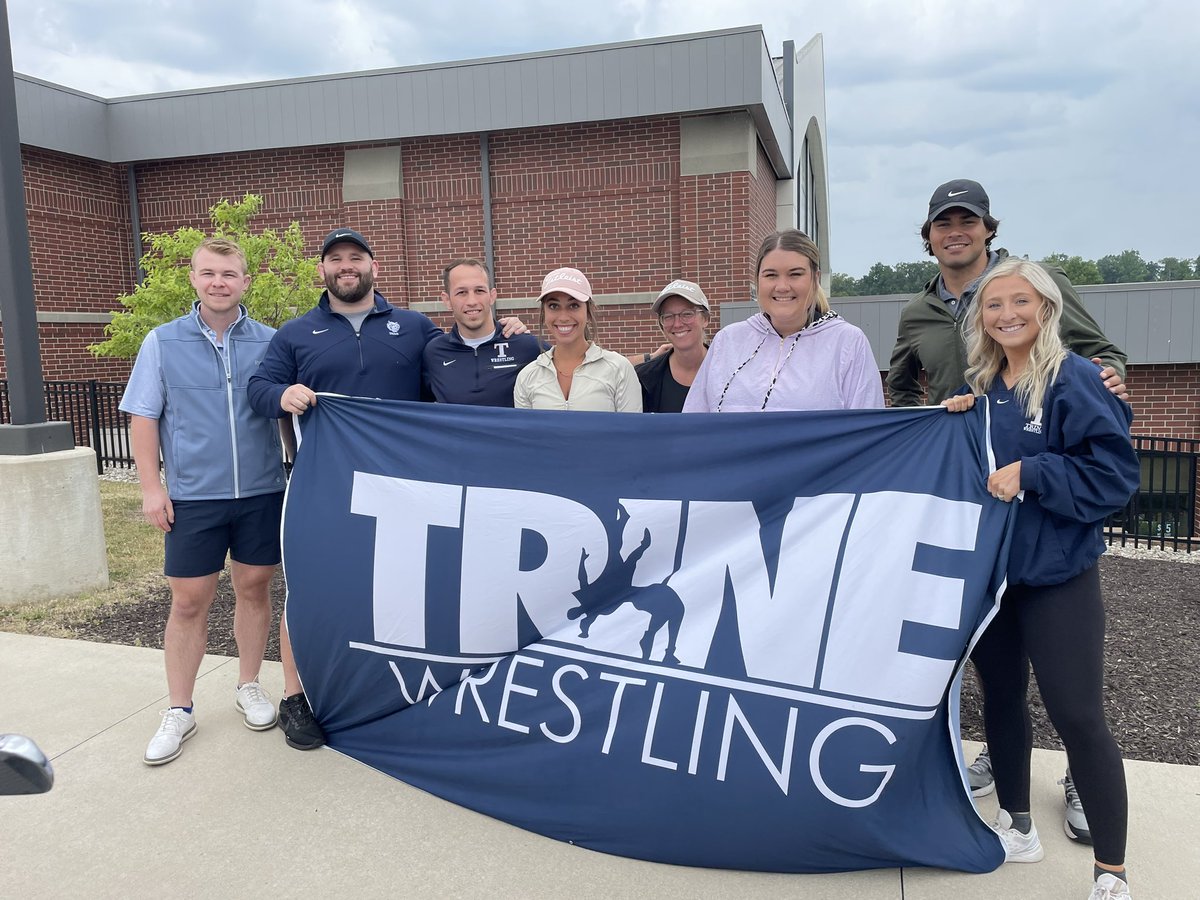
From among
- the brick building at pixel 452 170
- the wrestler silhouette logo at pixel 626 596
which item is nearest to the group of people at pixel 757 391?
the wrestler silhouette logo at pixel 626 596

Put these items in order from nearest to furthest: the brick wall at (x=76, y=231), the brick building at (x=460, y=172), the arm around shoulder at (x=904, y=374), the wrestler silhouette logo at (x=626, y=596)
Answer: the wrestler silhouette logo at (x=626, y=596) → the arm around shoulder at (x=904, y=374) → the brick building at (x=460, y=172) → the brick wall at (x=76, y=231)

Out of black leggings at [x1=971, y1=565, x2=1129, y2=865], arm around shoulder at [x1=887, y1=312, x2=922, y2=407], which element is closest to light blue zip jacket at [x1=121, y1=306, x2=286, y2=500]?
arm around shoulder at [x1=887, y1=312, x2=922, y2=407]

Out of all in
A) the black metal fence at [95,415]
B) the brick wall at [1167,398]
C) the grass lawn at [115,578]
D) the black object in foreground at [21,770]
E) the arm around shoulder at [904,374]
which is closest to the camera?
the black object in foreground at [21,770]

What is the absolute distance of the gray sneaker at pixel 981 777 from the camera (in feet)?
9.97

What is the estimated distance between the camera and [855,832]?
8.23 ft

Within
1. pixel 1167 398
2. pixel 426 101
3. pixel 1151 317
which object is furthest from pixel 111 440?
pixel 1167 398

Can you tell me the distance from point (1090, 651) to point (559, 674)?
1.58 m

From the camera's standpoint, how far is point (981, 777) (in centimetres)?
308

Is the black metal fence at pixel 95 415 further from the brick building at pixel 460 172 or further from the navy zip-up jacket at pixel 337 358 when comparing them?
the navy zip-up jacket at pixel 337 358

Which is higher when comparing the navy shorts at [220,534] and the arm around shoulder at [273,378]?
the arm around shoulder at [273,378]

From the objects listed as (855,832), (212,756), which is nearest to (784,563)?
(855,832)

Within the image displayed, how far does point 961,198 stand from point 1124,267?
383 ft

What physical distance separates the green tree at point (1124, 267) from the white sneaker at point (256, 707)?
11169 cm

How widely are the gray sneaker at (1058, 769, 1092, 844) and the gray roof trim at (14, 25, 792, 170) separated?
37.5ft
